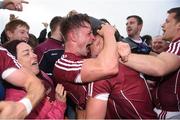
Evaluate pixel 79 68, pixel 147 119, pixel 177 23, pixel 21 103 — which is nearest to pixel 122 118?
pixel 147 119

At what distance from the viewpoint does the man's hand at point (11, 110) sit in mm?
1551

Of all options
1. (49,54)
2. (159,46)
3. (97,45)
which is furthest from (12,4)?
(159,46)

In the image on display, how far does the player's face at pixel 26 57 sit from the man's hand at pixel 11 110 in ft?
3.29

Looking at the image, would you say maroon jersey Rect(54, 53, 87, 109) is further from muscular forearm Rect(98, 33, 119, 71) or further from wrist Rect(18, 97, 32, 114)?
wrist Rect(18, 97, 32, 114)

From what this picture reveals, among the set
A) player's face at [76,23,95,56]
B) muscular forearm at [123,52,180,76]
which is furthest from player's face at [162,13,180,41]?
player's face at [76,23,95,56]

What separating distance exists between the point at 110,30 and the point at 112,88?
0.37m

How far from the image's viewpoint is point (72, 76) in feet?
6.89

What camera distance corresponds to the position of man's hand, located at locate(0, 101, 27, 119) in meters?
1.55

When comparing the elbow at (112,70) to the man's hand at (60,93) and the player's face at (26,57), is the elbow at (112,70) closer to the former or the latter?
the man's hand at (60,93)

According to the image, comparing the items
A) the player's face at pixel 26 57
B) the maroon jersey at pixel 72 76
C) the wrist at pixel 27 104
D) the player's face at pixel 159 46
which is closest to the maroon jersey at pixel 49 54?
the player's face at pixel 26 57

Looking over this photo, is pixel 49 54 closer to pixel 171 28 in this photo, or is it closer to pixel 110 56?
pixel 171 28

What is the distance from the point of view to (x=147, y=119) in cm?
214

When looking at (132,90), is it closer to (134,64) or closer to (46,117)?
(134,64)

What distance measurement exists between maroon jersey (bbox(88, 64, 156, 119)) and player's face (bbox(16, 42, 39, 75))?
0.80 meters
